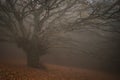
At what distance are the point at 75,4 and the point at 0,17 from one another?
13.4ft

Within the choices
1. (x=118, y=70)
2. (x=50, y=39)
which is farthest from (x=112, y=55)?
(x=50, y=39)

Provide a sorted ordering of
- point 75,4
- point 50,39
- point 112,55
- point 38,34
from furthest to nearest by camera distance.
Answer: point 112,55 < point 50,39 < point 38,34 < point 75,4

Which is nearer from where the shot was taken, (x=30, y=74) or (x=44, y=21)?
(x=30, y=74)

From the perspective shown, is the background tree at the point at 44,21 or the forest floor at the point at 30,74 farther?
the background tree at the point at 44,21

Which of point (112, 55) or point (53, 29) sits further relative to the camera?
point (112, 55)

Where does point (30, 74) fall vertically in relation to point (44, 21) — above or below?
below

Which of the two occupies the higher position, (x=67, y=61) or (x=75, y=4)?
(x=75, y=4)

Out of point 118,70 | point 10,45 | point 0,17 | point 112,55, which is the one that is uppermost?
point 0,17

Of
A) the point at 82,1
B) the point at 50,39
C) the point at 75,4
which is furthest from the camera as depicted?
the point at 50,39

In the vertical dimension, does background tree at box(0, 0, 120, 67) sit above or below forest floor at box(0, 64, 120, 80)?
above

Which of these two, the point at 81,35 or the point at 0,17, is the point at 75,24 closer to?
the point at 0,17

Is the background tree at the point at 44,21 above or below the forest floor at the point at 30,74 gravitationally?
above

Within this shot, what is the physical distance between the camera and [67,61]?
66.8 feet

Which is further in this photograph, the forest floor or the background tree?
the background tree
